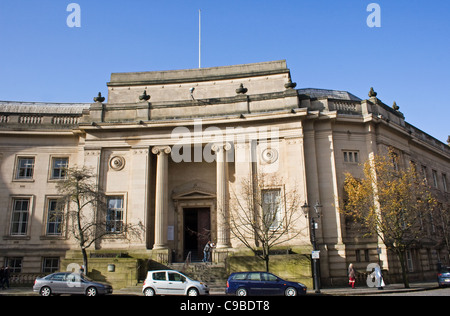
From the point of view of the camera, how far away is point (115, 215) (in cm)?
2781

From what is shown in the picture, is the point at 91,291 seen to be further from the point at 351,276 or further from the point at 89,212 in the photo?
the point at 351,276

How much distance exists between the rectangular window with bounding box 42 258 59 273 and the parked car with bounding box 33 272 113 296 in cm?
991

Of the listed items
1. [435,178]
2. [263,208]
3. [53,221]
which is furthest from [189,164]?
[435,178]

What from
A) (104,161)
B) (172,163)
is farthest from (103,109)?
(172,163)

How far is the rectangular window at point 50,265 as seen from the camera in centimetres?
2805

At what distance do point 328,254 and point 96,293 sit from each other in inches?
602

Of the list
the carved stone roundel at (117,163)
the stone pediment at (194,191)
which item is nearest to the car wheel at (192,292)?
the stone pediment at (194,191)

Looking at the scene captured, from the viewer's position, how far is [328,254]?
25781 mm

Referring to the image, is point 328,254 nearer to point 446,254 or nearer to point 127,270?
point 127,270

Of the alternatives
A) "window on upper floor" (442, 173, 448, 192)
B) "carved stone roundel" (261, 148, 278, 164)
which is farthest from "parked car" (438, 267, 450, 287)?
"window on upper floor" (442, 173, 448, 192)

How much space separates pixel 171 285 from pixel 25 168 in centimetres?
1904

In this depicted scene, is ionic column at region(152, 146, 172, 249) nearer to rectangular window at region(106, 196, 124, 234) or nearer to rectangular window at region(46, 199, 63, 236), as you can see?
rectangular window at region(106, 196, 124, 234)

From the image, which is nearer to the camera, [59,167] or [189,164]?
[59,167]

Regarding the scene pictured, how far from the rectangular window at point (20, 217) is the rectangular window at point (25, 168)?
6.27 ft
